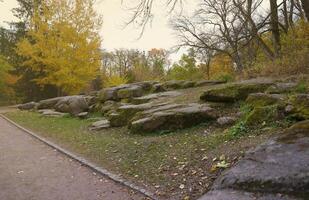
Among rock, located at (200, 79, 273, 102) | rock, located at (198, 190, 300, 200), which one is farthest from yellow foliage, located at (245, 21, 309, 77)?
rock, located at (198, 190, 300, 200)

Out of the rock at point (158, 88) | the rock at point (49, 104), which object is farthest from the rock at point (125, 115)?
the rock at point (49, 104)

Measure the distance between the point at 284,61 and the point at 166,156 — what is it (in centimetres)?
703

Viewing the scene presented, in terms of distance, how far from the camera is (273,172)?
4.71 meters

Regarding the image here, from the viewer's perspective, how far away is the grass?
5805 mm

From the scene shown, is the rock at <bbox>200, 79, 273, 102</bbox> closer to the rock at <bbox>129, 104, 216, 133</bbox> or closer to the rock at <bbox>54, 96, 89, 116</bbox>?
the rock at <bbox>129, 104, 216, 133</bbox>

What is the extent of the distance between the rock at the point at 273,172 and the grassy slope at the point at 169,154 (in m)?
0.53

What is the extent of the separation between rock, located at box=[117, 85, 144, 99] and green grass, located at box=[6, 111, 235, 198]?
6.12 meters

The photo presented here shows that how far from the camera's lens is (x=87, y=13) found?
25078 mm

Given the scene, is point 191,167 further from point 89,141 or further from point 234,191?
point 89,141

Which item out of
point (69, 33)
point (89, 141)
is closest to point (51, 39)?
point (69, 33)

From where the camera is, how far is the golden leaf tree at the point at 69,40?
958 inches

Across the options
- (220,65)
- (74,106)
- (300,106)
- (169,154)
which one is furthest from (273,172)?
(220,65)

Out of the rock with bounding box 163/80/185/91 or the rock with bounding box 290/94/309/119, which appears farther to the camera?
the rock with bounding box 163/80/185/91

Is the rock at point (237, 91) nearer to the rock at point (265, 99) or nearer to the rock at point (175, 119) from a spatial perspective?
the rock at point (175, 119)
